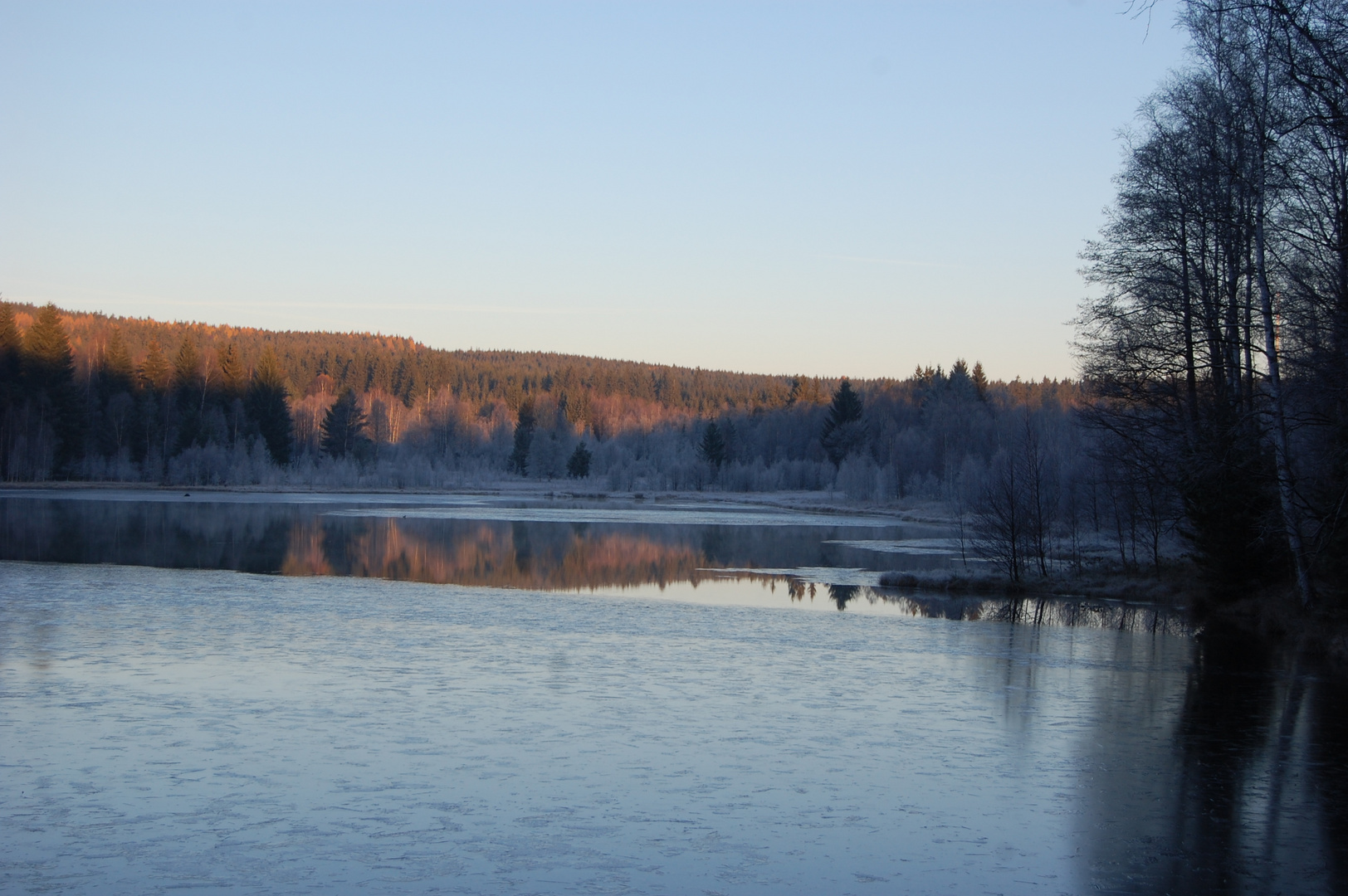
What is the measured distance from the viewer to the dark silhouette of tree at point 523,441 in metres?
122

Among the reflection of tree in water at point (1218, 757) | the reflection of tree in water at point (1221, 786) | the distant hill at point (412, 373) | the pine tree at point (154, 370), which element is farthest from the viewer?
the distant hill at point (412, 373)

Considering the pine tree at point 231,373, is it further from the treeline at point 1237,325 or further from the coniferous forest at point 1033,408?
the treeline at point 1237,325

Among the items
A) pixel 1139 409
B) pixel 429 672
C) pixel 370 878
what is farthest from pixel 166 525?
pixel 370 878

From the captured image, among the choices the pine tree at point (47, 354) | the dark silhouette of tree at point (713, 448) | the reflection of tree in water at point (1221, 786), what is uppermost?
the pine tree at point (47, 354)

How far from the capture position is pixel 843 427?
337 ft

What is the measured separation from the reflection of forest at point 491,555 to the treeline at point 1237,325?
13.4 meters

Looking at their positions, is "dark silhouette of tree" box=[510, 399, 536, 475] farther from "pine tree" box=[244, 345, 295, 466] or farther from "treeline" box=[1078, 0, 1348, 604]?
"treeline" box=[1078, 0, 1348, 604]

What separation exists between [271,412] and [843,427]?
53.7 m

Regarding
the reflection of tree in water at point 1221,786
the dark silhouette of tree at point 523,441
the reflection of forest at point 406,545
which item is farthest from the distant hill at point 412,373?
the reflection of tree in water at point 1221,786

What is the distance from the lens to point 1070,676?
16.4 m

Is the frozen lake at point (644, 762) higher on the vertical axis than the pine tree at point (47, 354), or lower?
lower

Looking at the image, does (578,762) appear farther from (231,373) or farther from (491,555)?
(231,373)

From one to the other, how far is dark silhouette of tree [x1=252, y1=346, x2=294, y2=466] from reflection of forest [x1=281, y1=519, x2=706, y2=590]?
50.2m

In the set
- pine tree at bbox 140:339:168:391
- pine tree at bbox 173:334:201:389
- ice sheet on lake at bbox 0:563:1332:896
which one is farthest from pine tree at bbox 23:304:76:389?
ice sheet on lake at bbox 0:563:1332:896
